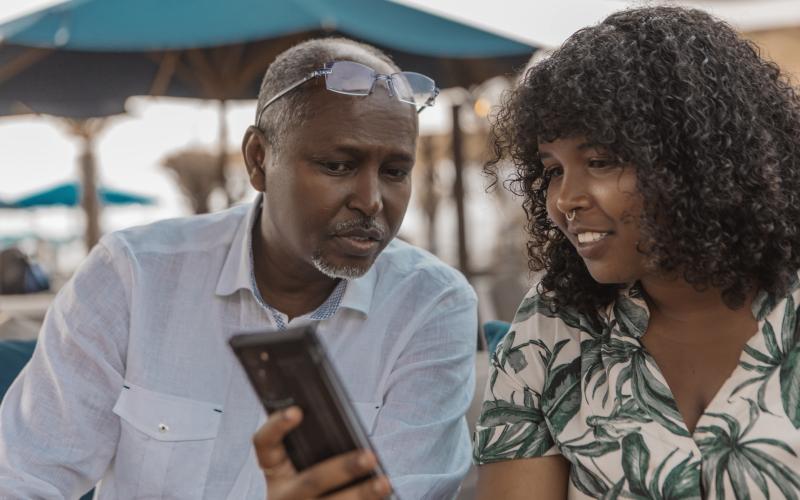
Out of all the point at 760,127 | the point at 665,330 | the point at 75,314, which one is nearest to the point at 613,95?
the point at 760,127

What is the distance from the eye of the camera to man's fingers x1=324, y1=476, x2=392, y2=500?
1227 mm

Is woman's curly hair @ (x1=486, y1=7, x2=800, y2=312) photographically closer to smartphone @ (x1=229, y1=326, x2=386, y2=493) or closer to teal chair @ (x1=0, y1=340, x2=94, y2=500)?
smartphone @ (x1=229, y1=326, x2=386, y2=493)

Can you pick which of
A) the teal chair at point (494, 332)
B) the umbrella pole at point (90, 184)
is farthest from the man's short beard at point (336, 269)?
the umbrella pole at point (90, 184)

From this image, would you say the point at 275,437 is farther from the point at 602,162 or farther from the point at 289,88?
the point at 289,88

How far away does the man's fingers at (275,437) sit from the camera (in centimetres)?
120

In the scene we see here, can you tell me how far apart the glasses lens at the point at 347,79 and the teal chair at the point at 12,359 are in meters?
1.18

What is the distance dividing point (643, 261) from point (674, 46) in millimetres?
375

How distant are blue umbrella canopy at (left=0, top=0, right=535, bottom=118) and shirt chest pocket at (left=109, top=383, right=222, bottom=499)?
2.56 m

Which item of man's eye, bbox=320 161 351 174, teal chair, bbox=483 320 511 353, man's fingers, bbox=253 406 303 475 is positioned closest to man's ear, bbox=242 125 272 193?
man's eye, bbox=320 161 351 174

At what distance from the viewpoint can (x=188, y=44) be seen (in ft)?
14.5

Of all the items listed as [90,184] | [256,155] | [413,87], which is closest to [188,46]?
[256,155]

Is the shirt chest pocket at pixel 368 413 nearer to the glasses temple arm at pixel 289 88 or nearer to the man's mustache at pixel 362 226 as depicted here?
the man's mustache at pixel 362 226

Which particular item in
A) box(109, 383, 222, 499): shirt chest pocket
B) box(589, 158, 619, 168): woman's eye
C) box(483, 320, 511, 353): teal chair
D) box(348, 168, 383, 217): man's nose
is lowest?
box(109, 383, 222, 499): shirt chest pocket

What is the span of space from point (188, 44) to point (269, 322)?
2562mm
